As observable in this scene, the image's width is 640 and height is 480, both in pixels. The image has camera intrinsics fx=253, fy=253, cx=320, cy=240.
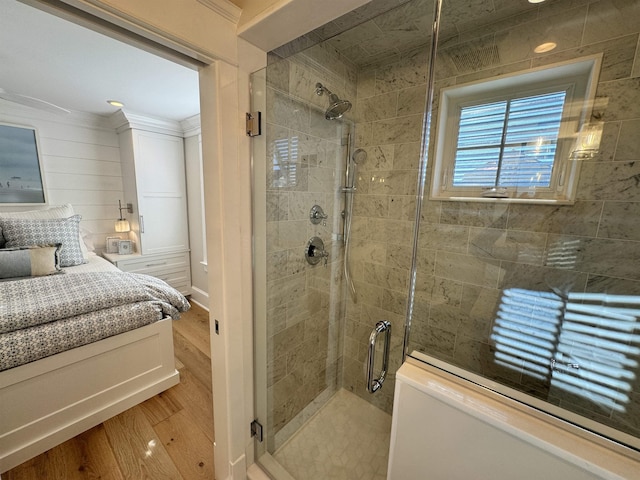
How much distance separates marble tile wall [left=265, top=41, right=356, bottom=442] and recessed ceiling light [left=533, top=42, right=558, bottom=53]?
0.96 metres

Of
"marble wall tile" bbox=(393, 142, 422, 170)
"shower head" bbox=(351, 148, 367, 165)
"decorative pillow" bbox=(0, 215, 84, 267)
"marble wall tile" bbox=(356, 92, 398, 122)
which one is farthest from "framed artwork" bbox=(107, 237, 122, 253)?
"marble wall tile" bbox=(393, 142, 422, 170)

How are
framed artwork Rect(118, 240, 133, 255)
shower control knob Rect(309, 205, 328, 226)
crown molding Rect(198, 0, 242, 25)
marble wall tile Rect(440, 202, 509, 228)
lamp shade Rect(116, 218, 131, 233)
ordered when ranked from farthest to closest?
lamp shade Rect(116, 218, 131, 233) → framed artwork Rect(118, 240, 133, 255) → shower control knob Rect(309, 205, 328, 226) → marble wall tile Rect(440, 202, 509, 228) → crown molding Rect(198, 0, 242, 25)

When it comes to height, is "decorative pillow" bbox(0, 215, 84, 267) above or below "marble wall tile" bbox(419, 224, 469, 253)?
below

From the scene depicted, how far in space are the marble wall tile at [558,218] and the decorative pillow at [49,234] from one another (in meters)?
3.82

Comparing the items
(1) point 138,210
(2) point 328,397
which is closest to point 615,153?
(2) point 328,397

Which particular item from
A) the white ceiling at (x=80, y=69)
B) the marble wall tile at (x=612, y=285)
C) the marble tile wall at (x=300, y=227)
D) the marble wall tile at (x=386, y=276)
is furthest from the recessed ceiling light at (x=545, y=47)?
the white ceiling at (x=80, y=69)

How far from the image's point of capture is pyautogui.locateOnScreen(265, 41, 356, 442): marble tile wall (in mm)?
1322

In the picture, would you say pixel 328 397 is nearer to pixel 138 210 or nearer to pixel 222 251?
pixel 222 251

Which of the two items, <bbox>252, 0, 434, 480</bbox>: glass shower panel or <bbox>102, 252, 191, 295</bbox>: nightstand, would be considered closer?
<bbox>252, 0, 434, 480</bbox>: glass shower panel

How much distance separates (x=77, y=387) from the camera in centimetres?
161

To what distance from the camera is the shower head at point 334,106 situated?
1544 millimetres

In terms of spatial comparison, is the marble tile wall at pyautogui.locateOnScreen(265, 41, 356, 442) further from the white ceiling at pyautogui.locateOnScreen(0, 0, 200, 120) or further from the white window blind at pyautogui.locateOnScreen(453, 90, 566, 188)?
the white ceiling at pyautogui.locateOnScreen(0, 0, 200, 120)

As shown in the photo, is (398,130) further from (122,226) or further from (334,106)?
(122,226)

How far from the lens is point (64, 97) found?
8.40 feet
